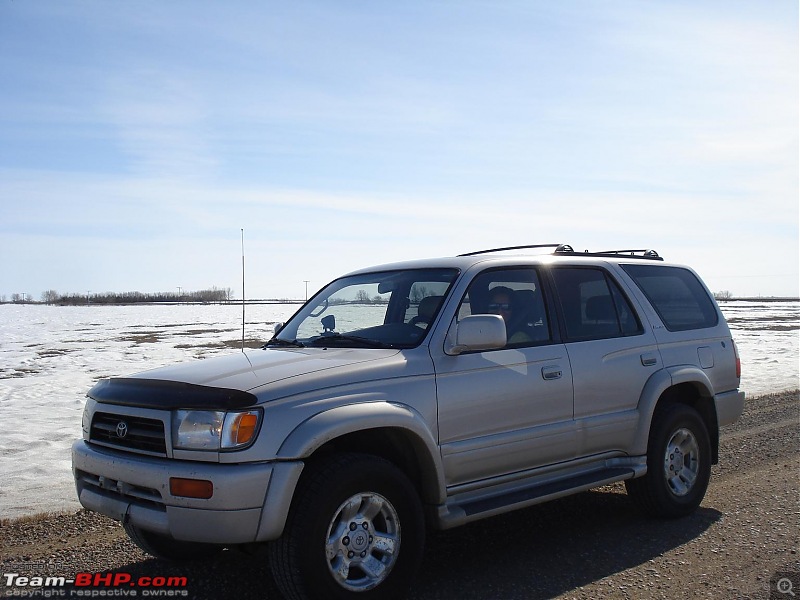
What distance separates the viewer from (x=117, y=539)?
→ 5.22 m

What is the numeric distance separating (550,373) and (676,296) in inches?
80.3

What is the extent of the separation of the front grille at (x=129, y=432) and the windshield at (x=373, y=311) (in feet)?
4.30

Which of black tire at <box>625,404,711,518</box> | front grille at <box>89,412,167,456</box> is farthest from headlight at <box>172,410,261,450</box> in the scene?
black tire at <box>625,404,711,518</box>

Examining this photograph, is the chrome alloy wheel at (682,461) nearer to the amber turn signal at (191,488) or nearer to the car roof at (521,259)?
the car roof at (521,259)

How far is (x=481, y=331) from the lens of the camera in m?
4.24

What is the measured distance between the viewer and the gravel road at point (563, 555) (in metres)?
4.23

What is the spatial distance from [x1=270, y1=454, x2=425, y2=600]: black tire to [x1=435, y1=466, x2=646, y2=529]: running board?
0.27 metres

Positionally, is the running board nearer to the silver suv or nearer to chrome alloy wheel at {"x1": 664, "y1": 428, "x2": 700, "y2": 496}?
the silver suv

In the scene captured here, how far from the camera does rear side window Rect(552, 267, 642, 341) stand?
5270 mm

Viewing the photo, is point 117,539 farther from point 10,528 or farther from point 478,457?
point 478,457

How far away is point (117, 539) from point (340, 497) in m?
2.41

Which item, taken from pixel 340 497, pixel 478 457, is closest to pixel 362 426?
pixel 340 497

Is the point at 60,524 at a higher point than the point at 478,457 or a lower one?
lower

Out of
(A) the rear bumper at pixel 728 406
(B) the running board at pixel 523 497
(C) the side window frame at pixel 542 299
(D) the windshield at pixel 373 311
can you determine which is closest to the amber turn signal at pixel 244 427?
(D) the windshield at pixel 373 311
